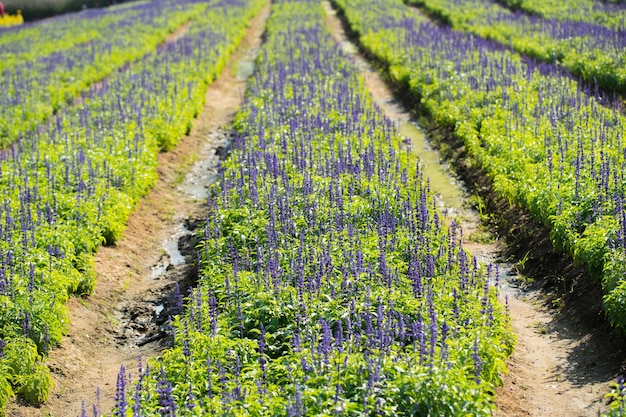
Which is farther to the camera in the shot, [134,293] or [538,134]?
[538,134]

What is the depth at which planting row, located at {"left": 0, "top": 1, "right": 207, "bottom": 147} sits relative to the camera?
21703 millimetres

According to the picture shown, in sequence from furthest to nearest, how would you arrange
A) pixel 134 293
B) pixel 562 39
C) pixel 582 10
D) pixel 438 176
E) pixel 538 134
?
pixel 582 10, pixel 562 39, pixel 438 176, pixel 538 134, pixel 134 293

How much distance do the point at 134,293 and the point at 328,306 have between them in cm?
495

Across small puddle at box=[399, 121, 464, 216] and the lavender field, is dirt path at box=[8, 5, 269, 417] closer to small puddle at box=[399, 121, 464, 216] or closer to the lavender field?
the lavender field

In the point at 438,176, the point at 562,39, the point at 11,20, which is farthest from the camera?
the point at 11,20

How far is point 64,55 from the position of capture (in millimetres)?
30031

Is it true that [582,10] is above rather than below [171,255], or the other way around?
above

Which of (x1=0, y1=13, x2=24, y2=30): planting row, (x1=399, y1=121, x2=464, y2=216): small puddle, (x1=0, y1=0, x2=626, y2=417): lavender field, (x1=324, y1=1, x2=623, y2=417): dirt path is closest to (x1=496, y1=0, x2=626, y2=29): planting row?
(x1=0, y1=0, x2=626, y2=417): lavender field

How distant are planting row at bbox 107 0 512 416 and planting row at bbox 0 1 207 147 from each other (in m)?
9.05

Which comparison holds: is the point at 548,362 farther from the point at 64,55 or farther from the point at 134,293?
the point at 64,55

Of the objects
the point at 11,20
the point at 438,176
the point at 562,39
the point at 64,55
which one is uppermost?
the point at 562,39

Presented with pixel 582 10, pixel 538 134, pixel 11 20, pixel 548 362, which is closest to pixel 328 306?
pixel 548 362

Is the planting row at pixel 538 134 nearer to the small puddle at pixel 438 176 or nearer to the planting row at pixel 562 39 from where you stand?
the small puddle at pixel 438 176

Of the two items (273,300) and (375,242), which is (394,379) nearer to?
(273,300)
